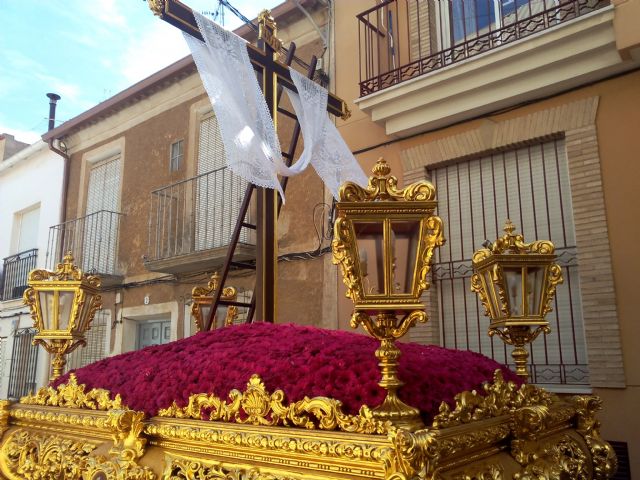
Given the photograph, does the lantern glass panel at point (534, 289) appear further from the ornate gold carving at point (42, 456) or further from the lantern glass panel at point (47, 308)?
the lantern glass panel at point (47, 308)

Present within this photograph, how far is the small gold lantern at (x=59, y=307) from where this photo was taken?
127 inches

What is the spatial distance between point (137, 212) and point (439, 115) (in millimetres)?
5392

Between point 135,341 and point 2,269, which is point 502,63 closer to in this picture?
point 135,341

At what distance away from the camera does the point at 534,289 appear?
103 inches

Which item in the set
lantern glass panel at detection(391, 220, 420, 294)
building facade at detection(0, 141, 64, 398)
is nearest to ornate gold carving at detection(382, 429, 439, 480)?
lantern glass panel at detection(391, 220, 420, 294)

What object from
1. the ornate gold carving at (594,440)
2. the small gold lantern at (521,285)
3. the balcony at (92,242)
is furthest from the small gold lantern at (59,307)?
the balcony at (92,242)

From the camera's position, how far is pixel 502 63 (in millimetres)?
4809

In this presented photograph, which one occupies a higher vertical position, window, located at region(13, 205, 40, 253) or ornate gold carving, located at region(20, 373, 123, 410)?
window, located at region(13, 205, 40, 253)

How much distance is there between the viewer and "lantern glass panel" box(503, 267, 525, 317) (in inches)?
103

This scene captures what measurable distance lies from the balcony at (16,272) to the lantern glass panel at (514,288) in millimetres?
10143

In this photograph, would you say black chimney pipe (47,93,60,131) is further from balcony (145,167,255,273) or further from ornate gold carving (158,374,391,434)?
ornate gold carving (158,374,391,434)

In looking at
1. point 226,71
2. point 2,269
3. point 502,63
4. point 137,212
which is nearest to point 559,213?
point 502,63

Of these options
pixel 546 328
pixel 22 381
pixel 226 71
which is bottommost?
pixel 22 381

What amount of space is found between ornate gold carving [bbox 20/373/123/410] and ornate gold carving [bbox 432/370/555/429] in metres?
1.27
